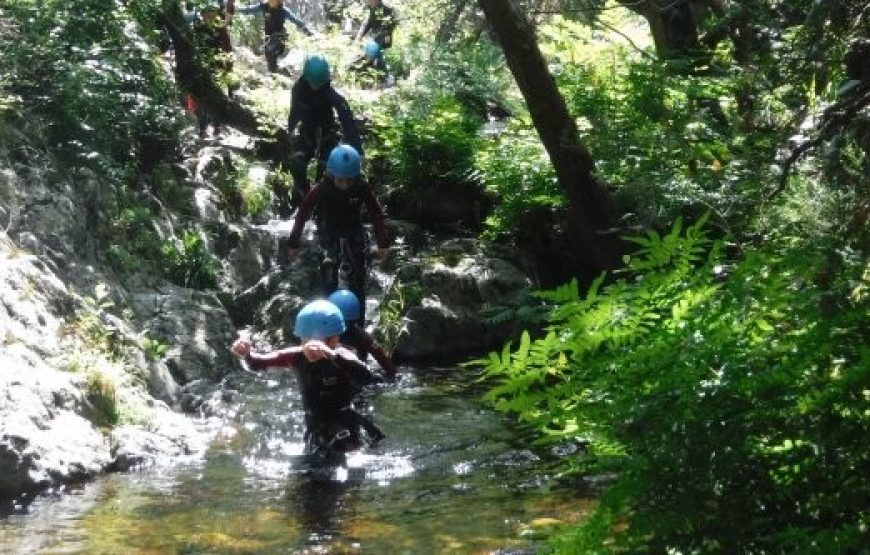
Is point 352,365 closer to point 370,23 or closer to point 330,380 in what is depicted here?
point 330,380

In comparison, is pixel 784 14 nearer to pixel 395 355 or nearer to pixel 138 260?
pixel 395 355

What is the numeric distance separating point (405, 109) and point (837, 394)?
40.9 feet

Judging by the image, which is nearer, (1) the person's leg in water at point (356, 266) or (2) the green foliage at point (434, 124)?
(1) the person's leg in water at point (356, 266)

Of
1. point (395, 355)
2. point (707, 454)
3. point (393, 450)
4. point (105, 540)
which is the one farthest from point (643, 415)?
point (395, 355)

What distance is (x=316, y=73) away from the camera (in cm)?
1148

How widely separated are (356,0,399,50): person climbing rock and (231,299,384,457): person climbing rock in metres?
12.0

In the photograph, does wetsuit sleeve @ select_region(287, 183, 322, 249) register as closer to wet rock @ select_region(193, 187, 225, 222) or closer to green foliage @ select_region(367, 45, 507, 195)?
wet rock @ select_region(193, 187, 225, 222)

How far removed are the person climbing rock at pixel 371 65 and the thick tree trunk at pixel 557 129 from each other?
8715 mm

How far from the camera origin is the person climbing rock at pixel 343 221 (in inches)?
392

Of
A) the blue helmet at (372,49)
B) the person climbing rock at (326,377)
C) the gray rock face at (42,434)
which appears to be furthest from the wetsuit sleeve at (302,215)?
the blue helmet at (372,49)

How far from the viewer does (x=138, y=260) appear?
10242mm

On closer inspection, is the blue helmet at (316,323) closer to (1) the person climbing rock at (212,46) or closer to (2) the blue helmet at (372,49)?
(1) the person climbing rock at (212,46)

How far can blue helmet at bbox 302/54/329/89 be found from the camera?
11445 millimetres

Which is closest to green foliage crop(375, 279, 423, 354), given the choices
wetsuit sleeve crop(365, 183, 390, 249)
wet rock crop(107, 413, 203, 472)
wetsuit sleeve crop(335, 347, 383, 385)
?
wetsuit sleeve crop(365, 183, 390, 249)
